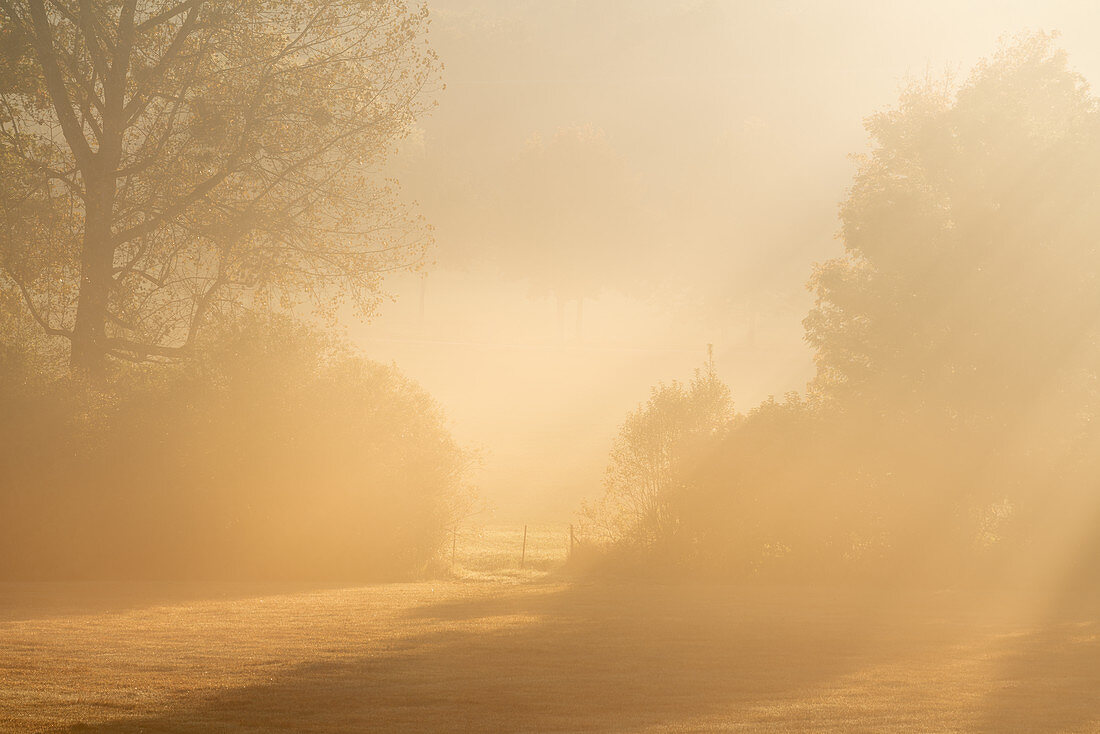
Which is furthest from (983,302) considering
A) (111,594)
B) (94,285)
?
(94,285)

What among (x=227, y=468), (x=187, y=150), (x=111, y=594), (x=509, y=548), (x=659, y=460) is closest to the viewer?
(x=111, y=594)

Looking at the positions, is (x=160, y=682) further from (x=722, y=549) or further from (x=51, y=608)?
(x=722, y=549)

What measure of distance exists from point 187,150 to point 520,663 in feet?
54.6

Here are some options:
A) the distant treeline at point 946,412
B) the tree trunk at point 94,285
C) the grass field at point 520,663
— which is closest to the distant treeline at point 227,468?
the tree trunk at point 94,285

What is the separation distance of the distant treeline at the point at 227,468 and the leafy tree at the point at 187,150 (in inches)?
59.2

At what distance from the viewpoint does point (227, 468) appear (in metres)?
25.1

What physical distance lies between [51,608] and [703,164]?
83.0m

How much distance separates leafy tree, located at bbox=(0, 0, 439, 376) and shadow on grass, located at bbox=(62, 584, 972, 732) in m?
10.9

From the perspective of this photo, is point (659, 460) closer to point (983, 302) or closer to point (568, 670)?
point (983, 302)

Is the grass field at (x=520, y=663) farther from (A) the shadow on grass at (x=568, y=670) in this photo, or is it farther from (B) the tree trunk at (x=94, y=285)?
(B) the tree trunk at (x=94, y=285)

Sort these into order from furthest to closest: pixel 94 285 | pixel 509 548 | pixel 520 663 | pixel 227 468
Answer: pixel 509 548, pixel 94 285, pixel 227 468, pixel 520 663

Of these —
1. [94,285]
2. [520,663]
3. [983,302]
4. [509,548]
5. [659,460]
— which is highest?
[983,302]

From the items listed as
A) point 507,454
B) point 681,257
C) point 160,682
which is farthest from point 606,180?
point 160,682

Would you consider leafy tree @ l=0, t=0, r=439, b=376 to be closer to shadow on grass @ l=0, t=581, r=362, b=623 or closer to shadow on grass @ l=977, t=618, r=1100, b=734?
shadow on grass @ l=0, t=581, r=362, b=623
